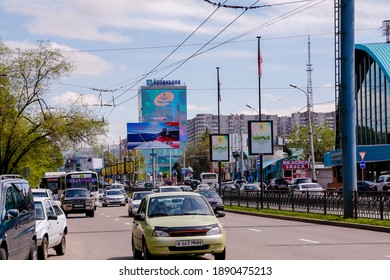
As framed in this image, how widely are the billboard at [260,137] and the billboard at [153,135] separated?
38.6 meters

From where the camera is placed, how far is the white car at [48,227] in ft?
53.9

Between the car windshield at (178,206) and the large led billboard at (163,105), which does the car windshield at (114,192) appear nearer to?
the car windshield at (178,206)

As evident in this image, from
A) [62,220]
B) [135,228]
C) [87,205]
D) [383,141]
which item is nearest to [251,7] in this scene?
[62,220]

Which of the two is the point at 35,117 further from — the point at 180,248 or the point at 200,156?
the point at 200,156

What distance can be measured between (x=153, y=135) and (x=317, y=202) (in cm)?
5115

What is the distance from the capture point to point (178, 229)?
14586 mm

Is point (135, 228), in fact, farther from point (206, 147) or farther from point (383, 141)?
point (206, 147)

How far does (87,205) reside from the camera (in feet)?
145

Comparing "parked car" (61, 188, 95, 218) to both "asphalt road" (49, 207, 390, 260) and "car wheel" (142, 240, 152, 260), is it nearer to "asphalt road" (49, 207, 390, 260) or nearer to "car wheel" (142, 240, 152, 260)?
"asphalt road" (49, 207, 390, 260)

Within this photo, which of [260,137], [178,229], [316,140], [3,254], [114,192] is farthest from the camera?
[316,140]

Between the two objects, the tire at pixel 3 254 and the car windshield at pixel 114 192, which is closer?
the tire at pixel 3 254

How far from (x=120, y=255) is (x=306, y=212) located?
2052 cm

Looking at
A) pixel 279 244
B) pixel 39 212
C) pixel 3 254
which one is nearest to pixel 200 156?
pixel 279 244

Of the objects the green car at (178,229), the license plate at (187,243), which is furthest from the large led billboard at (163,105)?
the license plate at (187,243)
